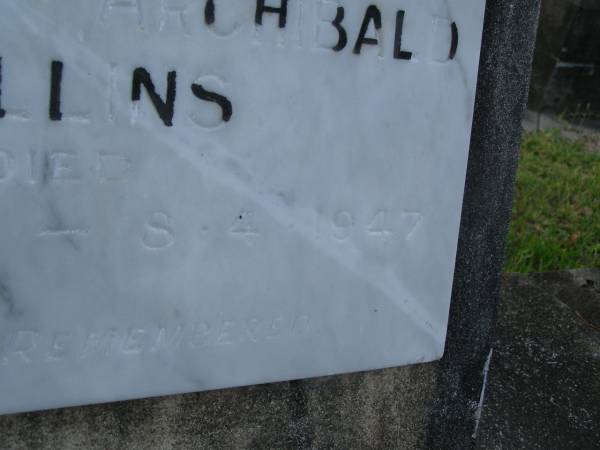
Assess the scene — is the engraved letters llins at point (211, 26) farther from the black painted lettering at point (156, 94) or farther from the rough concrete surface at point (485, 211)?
the rough concrete surface at point (485, 211)

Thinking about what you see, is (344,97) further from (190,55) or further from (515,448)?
(515,448)

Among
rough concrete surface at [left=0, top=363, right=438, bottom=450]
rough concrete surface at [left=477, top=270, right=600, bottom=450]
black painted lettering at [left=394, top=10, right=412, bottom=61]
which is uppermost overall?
black painted lettering at [left=394, top=10, right=412, bottom=61]

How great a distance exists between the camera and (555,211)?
10.7ft

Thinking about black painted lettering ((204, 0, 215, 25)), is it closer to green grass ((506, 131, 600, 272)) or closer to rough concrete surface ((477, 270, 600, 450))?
rough concrete surface ((477, 270, 600, 450))

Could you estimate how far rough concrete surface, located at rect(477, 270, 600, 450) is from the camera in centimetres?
166

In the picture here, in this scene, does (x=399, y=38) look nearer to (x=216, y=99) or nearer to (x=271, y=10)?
(x=271, y=10)

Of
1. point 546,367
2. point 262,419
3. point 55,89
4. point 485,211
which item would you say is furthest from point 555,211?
point 55,89

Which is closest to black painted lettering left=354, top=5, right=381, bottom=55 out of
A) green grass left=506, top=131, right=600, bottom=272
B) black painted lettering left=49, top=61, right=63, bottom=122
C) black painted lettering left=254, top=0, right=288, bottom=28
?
black painted lettering left=254, top=0, right=288, bottom=28

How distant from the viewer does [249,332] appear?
112 cm

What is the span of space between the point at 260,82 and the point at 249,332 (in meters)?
0.42

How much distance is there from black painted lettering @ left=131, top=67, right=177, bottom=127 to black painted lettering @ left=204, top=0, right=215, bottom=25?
9 centimetres

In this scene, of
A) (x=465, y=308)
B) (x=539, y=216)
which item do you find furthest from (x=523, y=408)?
(x=539, y=216)

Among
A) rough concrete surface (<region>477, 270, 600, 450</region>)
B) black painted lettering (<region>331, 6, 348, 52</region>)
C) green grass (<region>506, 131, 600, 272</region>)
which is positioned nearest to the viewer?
black painted lettering (<region>331, 6, 348, 52</region>)

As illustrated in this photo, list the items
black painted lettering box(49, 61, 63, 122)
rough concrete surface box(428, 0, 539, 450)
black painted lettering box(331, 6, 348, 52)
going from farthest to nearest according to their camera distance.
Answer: rough concrete surface box(428, 0, 539, 450) → black painted lettering box(331, 6, 348, 52) → black painted lettering box(49, 61, 63, 122)
